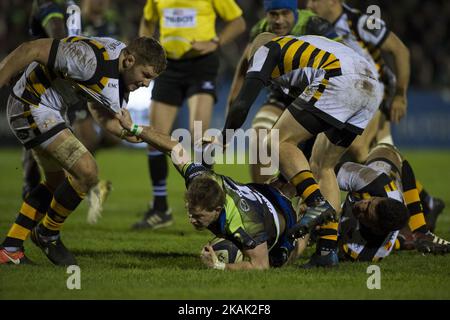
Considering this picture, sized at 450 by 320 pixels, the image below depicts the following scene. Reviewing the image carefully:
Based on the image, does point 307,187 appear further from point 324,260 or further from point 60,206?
point 60,206

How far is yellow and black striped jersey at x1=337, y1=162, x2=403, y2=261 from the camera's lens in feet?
22.6

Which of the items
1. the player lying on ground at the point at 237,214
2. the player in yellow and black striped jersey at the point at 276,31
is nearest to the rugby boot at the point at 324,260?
the player lying on ground at the point at 237,214

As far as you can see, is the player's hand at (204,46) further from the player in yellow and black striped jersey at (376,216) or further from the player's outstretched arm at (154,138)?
the player's outstretched arm at (154,138)

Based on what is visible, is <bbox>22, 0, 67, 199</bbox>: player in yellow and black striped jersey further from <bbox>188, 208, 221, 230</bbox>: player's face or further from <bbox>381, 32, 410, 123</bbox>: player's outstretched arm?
<bbox>381, 32, 410, 123</bbox>: player's outstretched arm

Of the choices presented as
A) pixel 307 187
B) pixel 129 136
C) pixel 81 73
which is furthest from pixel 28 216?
pixel 307 187

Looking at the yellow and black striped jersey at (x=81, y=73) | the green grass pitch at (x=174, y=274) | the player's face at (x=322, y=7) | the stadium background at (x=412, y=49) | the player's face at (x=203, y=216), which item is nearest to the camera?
the green grass pitch at (x=174, y=274)

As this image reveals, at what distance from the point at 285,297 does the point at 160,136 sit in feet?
5.66

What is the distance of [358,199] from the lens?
7090mm

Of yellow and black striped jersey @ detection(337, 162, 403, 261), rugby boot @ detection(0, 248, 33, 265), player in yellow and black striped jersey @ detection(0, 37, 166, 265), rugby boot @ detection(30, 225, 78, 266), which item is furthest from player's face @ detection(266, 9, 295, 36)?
rugby boot @ detection(0, 248, 33, 265)

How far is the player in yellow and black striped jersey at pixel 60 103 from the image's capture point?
6148 mm

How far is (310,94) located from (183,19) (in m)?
3.27

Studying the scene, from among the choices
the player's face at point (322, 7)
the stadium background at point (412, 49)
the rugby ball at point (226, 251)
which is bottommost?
the stadium background at point (412, 49)

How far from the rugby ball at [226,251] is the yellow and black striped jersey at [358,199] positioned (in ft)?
3.44
